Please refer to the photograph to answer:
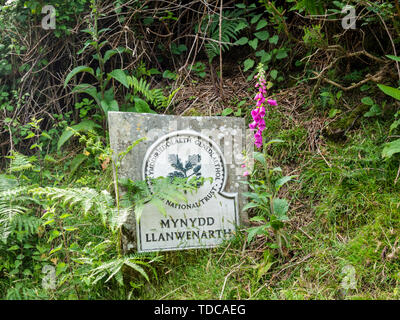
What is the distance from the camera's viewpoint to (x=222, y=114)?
11.2 feet

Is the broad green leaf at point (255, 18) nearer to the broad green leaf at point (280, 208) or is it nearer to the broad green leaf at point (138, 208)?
the broad green leaf at point (280, 208)

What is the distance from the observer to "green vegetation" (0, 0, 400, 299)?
230 cm

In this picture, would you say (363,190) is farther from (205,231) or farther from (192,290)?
(192,290)

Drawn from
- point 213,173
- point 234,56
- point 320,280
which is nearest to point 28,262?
point 213,173

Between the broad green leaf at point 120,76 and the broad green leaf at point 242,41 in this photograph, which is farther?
the broad green leaf at point 242,41

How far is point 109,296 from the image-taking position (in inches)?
93.0

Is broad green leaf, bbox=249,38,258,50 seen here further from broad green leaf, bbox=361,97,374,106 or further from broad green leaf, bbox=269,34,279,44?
broad green leaf, bbox=361,97,374,106

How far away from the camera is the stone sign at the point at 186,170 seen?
260 centimetres

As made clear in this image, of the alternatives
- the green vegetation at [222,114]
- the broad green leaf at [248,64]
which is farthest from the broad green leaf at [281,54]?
the broad green leaf at [248,64]

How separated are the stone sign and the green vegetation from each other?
9 centimetres

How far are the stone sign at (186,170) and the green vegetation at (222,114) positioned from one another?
0.09 m

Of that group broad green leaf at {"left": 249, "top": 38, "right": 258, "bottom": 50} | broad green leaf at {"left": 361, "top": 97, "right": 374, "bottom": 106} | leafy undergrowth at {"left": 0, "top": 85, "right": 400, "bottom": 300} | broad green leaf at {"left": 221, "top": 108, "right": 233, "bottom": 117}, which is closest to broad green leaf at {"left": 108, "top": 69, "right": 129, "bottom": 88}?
broad green leaf at {"left": 221, "top": 108, "right": 233, "bottom": 117}

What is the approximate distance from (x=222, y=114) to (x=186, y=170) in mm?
917

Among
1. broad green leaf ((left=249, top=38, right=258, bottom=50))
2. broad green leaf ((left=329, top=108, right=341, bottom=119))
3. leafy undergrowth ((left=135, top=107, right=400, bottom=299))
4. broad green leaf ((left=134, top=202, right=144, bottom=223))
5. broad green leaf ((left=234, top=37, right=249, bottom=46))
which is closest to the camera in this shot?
leafy undergrowth ((left=135, top=107, right=400, bottom=299))
